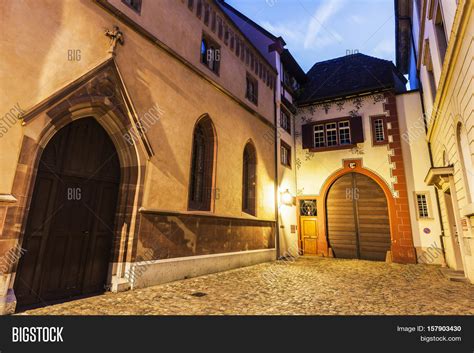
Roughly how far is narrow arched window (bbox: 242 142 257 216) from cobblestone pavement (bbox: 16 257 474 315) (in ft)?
11.4

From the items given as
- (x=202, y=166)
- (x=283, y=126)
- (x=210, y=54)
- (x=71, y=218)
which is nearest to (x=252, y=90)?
(x=210, y=54)

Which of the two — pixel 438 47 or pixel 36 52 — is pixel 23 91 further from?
pixel 438 47

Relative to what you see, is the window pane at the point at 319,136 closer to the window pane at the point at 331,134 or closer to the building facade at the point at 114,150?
the window pane at the point at 331,134

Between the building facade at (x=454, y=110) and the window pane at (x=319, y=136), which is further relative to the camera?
the window pane at (x=319, y=136)

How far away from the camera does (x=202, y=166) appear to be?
28.5ft

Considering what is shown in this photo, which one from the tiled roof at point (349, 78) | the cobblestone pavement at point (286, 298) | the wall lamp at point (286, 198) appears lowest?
the cobblestone pavement at point (286, 298)

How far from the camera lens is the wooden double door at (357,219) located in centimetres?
1274

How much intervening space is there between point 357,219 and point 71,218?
12566 mm

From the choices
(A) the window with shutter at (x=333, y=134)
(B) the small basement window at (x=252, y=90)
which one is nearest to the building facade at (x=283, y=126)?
(A) the window with shutter at (x=333, y=134)

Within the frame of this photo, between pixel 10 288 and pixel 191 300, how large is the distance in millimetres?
2845

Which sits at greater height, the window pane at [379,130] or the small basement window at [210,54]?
the small basement window at [210,54]

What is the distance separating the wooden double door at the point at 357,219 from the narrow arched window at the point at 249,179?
5.35m

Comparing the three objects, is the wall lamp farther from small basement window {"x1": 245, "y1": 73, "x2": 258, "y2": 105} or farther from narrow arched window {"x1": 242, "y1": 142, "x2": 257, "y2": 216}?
small basement window {"x1": 245, "y1": 73, "x2": 258, "y2": 105}

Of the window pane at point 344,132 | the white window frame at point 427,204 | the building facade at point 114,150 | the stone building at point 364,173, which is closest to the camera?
the building facade at point 114,150
